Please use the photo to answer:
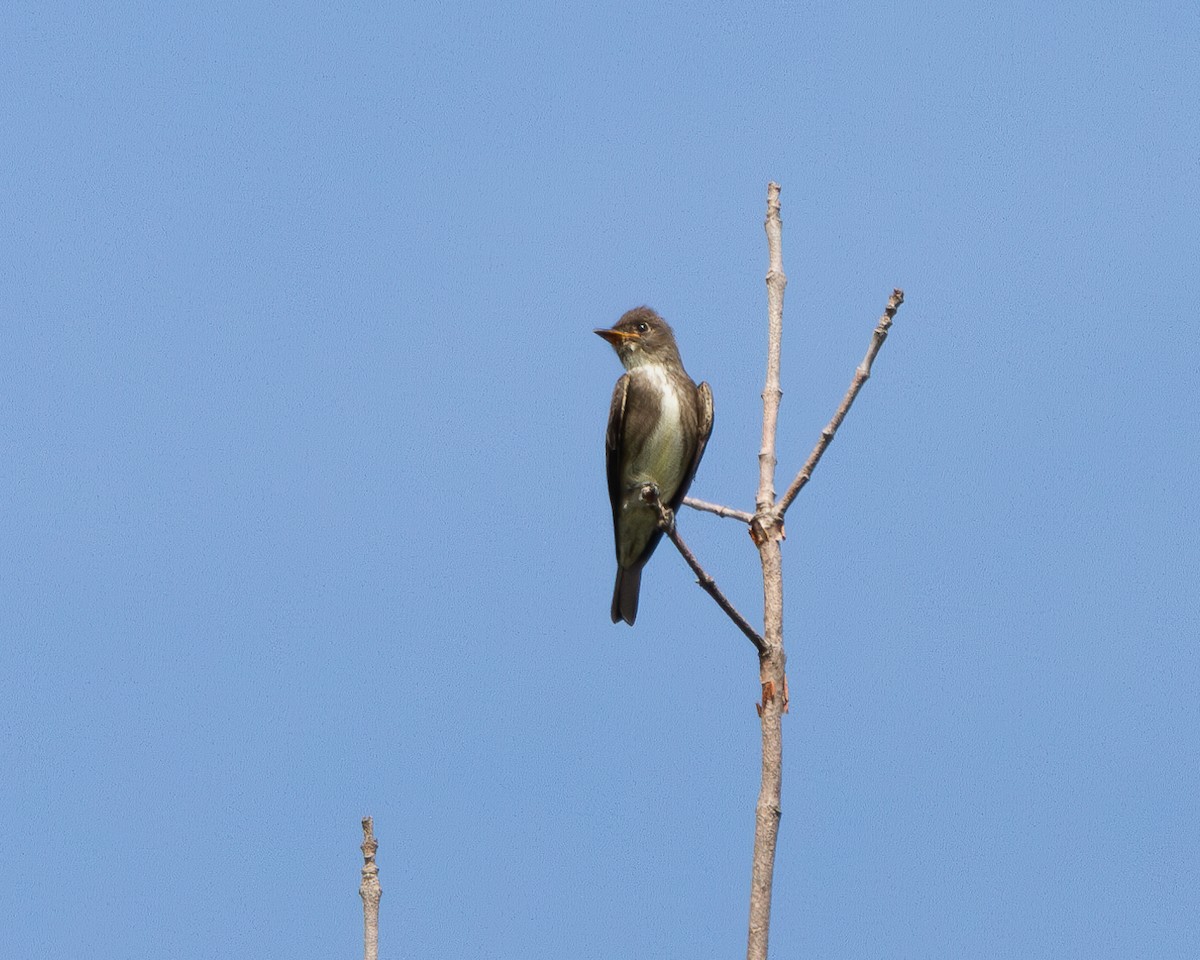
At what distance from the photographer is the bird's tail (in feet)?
42.4

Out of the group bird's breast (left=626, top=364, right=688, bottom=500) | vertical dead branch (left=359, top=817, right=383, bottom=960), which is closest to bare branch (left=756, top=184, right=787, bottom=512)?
vertical dead branch (left=359, top=817, right=383, bottom=960)

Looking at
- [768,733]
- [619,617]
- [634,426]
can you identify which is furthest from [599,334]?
[768,733]

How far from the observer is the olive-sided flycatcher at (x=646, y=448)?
506 inches

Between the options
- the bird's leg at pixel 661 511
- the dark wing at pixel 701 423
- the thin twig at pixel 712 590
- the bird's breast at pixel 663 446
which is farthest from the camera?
the dark wing at pixel 701 423

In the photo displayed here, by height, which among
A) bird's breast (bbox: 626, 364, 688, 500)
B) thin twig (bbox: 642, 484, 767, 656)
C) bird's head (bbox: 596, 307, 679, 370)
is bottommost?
thin twig (bbox: 642, 484, 767, 656)

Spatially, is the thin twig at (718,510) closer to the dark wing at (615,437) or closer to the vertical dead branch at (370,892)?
the vertical dead branch at (370,892)

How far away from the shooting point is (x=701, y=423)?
517 inches

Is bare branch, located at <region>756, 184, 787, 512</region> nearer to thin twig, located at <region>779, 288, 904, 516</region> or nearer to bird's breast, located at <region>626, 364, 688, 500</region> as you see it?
thin twig, located at <region>779, 288, 904, 516</region>

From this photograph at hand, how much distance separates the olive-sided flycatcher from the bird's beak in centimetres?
24

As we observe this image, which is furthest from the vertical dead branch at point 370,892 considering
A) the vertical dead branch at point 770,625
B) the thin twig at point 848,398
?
the thin twig at point 848,398

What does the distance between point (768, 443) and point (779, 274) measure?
690 millimetres

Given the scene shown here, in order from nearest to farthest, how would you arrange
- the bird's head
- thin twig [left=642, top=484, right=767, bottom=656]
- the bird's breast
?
thin twig [left=642, top=484, right=767, bottom=656] → the bird's breast → the bird's head

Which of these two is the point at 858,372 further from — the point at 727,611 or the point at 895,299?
the point at 727,611

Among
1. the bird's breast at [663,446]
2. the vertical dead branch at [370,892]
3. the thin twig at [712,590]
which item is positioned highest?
the bird's breast at [663,446]
